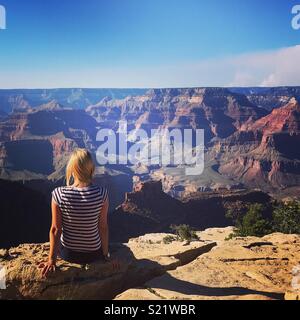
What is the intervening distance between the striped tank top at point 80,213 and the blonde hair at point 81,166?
155 millimetres

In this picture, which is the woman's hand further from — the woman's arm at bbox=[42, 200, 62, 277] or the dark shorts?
the dark shorts

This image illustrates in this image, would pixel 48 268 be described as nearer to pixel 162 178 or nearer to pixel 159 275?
pixel 159 275

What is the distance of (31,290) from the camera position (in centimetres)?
572

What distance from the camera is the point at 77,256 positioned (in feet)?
19.0

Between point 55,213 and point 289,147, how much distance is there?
138 metres

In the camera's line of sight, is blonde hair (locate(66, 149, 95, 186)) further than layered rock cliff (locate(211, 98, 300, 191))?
No

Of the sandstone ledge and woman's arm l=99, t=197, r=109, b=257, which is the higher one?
woman's arm l=99, t=197, r=109, b=257

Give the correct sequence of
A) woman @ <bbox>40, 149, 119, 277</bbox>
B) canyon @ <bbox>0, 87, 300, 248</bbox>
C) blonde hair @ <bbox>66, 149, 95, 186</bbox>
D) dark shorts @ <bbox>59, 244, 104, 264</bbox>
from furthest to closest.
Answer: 1. canyon @ <bbox>0, 87, 300, 248</bbox>
2. dark shorts @ <bbox>59, 244, 104, 264</bbox>
3. woman @ <bbox>40, 149, 119, 277</bbox>
4. blonde hair @ <bbox>66, 149, 95, 186</bbox>

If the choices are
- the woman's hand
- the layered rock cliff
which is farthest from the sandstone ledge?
the layered rock cliff

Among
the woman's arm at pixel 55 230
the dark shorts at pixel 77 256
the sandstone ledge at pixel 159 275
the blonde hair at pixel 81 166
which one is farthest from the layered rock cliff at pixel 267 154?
the blonde hair at pixel 81 166

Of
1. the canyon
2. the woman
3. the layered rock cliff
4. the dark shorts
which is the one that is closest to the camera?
the woman

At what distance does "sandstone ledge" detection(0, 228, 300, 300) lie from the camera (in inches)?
228

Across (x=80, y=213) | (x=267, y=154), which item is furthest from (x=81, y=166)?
(x=267, y=154)
